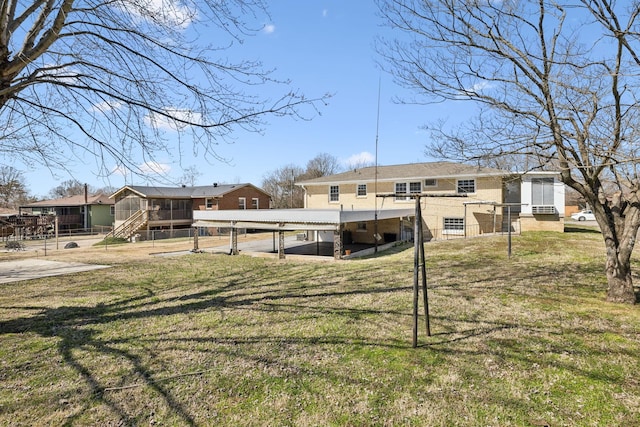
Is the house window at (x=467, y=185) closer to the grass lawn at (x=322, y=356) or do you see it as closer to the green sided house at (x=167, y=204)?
the grass lawn at (x=322, y=356)

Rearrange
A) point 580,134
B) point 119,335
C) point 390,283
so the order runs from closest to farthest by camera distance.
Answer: point 119,335
point 580,134
point 390,283

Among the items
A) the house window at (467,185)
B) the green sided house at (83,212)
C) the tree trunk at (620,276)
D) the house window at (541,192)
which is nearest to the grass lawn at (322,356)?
the tree trunk at (620,276)

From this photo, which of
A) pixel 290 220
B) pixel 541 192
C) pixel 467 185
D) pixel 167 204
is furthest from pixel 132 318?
pixel 167 204

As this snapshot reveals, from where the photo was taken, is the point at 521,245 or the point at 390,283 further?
the point at 521,245

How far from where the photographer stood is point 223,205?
34.2 metres

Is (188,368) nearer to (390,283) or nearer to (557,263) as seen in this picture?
(390,283)

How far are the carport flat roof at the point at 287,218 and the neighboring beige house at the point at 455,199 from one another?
3.17 meters

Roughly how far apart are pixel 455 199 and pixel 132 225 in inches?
1089

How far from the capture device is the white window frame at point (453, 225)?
68.1 ft

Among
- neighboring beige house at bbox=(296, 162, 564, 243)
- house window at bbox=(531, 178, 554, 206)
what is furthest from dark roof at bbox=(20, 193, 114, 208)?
house window at bbox=(531, 178, 554, 206)

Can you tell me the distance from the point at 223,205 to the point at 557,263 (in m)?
29.1

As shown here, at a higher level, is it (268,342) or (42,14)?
(42,14)


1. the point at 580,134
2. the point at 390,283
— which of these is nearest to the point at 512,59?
the point at 580,134

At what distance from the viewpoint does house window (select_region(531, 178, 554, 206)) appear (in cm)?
1897
